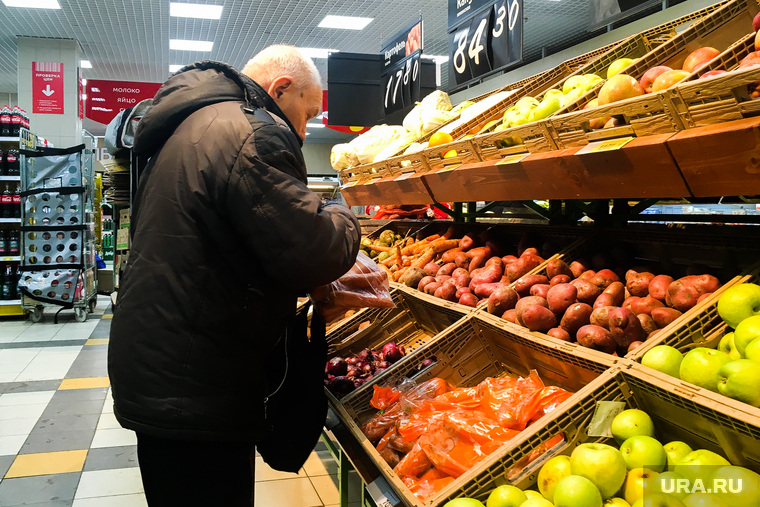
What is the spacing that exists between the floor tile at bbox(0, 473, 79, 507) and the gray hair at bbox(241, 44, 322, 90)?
2498 millimetres

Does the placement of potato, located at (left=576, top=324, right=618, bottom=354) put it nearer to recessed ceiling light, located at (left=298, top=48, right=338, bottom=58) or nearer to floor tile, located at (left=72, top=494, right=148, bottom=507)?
floor tile, located at (left=72, top=494, right=148, bottom=507)

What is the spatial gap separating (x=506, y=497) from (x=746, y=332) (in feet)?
2.22

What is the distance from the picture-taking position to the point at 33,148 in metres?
8.03

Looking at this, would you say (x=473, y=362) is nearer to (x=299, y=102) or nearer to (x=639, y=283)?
(x=639, y=283)

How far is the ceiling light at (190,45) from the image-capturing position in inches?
408

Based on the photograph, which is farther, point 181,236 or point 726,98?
point 181,236

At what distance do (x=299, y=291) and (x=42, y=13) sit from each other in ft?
31.5

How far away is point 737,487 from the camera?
3.81 feet

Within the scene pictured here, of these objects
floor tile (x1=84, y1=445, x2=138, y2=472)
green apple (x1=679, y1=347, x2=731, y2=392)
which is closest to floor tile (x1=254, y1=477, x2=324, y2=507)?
floor tile (x1=84, y1=445, x2=138, y2=472)

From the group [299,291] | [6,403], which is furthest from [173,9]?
[299,291]

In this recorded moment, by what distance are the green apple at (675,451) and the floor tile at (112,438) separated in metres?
3.38

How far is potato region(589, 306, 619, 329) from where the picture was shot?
1860mm

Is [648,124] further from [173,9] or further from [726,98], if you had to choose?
[173,9]

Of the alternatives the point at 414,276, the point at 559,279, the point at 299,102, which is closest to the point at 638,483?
the point at 559,279
